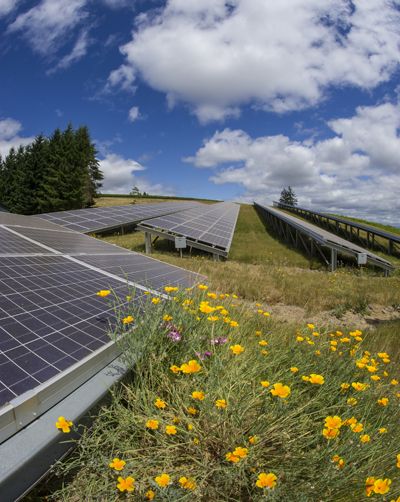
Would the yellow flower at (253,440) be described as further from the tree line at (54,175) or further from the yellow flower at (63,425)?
the tree line at (54,175)

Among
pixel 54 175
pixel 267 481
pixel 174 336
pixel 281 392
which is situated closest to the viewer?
pixel 267 481

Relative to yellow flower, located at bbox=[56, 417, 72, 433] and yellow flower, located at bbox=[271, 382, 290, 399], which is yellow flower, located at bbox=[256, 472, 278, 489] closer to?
yellow flower, located at bbox=[271, 382, 290, 399]

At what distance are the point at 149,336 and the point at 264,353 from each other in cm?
116

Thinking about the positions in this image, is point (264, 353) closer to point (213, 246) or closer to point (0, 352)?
point (0, 352)

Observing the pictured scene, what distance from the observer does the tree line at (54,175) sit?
4225 centimetres

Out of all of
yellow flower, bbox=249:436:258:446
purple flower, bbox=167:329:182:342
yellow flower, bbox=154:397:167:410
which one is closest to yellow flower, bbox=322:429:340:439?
yellow flower, bbox=249:436:258:446

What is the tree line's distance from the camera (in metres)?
42.2

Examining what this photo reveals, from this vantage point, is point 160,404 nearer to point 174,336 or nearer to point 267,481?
point 174,336

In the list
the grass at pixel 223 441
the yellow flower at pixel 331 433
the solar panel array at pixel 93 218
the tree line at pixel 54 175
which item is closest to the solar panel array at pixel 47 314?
the grass at pixel 223 441

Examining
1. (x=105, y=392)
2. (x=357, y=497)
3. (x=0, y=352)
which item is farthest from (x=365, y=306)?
(x=0, y=352)

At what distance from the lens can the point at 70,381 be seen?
2182 millimetres

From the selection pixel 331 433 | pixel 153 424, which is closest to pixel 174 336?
pixel 153 424

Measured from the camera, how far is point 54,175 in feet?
140

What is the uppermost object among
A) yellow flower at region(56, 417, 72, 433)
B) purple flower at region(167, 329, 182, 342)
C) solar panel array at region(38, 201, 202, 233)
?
solar panel array at region(38, 201, 202, 233)
